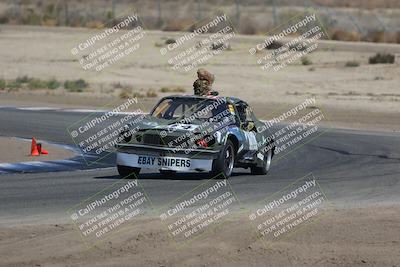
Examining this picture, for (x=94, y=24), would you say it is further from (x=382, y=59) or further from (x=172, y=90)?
(x=172, y=90)

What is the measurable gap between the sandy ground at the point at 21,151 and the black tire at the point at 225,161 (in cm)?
442

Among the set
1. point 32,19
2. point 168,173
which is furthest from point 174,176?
point 32,19

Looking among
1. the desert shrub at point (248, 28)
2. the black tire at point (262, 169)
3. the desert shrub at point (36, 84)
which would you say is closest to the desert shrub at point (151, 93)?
the desert shrub at point (36, 84)

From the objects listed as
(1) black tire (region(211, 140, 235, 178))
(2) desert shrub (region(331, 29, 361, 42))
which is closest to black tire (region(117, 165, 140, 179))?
(1) black tire (region(211, 140, 235, 178))

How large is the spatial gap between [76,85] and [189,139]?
976 inches

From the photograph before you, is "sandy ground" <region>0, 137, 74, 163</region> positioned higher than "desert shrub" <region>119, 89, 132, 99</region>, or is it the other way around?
"sandy ground" <region>0, 137, 74, 163</region>

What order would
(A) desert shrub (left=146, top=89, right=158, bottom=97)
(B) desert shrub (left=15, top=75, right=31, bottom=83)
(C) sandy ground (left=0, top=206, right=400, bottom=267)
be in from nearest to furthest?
(C) sandy ground (left=0, top=206, right=400, bottom=267) < (A) desert shrub (left=146, top=89, right=158, bottom=97) < (B) desert shrub (left=15, top=75, right=31, bottom=83)

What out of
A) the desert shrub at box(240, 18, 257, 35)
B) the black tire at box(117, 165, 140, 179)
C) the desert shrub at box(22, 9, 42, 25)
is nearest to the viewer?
the black tire at box(117, 165, 140, 179)

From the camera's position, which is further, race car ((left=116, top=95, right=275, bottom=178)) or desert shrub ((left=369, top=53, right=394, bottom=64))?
desert shrub ((left=369, top=53, right=394, bottom=64))

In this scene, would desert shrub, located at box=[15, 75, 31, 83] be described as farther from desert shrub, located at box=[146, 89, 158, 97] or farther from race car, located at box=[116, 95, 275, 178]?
race car, located at box=[116, 95, 275, 178]

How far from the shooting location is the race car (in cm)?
1662

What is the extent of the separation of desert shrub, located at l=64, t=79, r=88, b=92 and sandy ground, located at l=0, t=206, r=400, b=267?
28011 millimetres

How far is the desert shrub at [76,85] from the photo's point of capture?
132 feet

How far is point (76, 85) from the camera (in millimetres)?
41000
